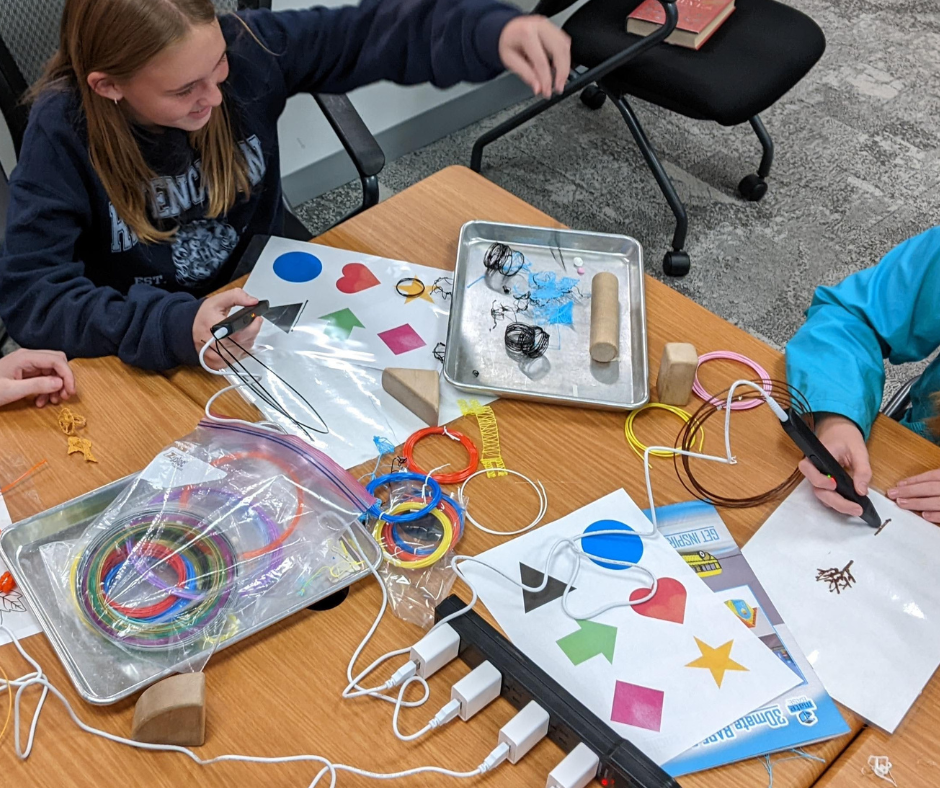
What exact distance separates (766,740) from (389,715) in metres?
0.33

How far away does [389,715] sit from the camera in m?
0.74

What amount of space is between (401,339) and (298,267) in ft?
0.63

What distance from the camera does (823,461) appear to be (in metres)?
0.90

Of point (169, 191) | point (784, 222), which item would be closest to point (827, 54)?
point (784, 222)

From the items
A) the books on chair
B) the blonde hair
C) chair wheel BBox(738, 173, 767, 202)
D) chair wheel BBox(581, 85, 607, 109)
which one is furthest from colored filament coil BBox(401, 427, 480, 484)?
chair wheel BBox(581, 85, 607, 109)

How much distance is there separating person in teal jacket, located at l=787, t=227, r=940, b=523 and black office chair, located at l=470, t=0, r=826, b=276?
0.94 metres

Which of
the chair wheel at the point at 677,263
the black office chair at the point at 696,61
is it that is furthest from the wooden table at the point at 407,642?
the chair wheel at the point at 677,263

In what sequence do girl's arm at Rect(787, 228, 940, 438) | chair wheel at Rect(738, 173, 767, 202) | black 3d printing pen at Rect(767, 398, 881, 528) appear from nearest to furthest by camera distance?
black 3d printing pen at Rect(767, 398, 881, 528), girl's arm at Rect(787, 228, 940, 438), chair wheel at Rect(738, 173, 767, 202)

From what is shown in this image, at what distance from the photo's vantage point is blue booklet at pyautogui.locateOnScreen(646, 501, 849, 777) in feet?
2.37

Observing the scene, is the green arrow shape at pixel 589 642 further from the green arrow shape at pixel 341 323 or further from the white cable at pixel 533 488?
the green arrow shape at pixel 341 323

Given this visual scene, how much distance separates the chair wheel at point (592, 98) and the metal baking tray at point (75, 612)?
2209 millimetres

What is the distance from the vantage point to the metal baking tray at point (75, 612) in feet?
2.39

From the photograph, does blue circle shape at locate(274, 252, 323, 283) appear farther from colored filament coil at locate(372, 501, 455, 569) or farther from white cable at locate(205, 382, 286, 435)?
colored filament coil at locate(372, 501, 455, 569)

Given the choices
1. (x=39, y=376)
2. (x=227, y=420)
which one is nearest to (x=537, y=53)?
(x=227, y=420)
